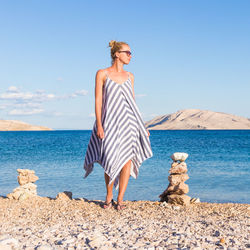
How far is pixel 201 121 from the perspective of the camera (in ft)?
543

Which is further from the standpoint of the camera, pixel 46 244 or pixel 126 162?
pixel 126 162

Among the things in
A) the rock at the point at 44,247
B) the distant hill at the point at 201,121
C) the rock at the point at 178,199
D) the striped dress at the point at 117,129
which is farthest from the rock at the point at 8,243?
the distant hill at the point at 201,121

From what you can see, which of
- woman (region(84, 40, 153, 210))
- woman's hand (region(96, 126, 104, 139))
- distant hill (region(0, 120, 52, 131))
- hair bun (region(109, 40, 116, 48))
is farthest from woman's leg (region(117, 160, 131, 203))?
distant hill (region(0, 120, 52, 131))

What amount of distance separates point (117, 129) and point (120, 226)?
1.65m

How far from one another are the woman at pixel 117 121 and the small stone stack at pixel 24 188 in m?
1.84

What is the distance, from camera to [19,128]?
5984 inches

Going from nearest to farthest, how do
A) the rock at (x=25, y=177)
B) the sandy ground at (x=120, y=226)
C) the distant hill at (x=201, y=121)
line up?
the sandy ground at (x=120, y=226), the rock at (x=25, y=177), the distant hill at (x=201, y=121)

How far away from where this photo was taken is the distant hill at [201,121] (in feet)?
527

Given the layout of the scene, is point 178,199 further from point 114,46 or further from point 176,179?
point 114,46

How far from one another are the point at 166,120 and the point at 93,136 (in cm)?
18049

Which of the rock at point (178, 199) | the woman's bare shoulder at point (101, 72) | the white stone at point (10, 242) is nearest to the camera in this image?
the white stone at point (10, 242)

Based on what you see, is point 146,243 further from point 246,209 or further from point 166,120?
point 166,120

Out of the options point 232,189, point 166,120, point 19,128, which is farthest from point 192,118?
point 232,189

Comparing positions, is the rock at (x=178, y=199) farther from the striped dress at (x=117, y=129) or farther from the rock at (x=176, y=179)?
the striped dress at (x=117, y=129)
